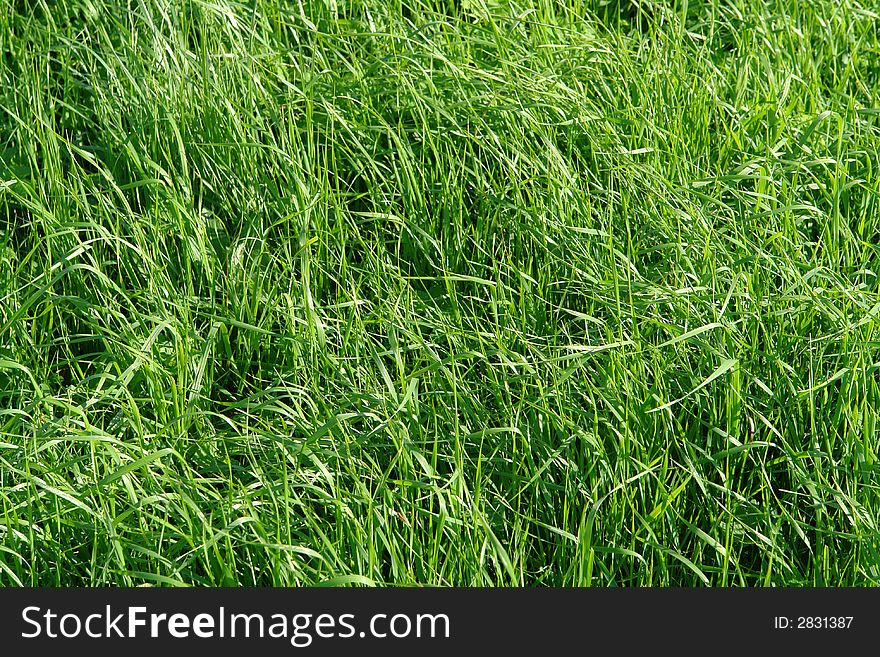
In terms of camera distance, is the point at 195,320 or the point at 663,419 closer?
the point at 663,419

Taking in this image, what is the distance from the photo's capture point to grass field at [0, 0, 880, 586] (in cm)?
203

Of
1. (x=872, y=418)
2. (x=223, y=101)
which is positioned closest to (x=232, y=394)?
(x=223, y=101)

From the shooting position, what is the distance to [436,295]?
2506 mm

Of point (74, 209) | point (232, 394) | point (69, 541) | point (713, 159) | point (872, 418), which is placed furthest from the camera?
point (713, 159)

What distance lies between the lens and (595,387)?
2.17 meters

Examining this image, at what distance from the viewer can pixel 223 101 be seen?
274 centimetres

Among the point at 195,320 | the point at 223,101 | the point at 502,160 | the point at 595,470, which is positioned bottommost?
the point at 595,470

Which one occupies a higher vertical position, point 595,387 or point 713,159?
point 713,159

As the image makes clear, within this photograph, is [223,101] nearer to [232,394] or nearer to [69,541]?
[232,394]

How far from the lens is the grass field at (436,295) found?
79.7 inches

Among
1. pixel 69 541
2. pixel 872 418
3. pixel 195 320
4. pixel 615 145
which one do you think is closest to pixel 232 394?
pixel 195 320

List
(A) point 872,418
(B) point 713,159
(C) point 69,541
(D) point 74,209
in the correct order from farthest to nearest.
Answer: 1. (B) point 713,159
2. (D) point 74,209
3. (A) point 872,418
4. (C) point 69,541

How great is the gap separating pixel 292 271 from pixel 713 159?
3.98ft

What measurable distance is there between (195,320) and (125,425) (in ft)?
1.25
